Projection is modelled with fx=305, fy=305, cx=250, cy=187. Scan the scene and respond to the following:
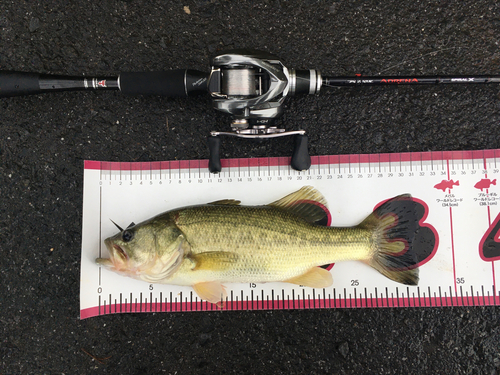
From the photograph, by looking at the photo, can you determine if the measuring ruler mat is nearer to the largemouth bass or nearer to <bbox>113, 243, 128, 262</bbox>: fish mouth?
the largemouth bass

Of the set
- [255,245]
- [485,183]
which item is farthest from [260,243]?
[485,183]

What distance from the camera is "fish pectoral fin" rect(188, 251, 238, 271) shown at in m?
1.92

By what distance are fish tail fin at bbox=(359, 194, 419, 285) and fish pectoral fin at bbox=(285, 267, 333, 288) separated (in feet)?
1.03

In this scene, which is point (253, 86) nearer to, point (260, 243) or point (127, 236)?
point (260, 243)

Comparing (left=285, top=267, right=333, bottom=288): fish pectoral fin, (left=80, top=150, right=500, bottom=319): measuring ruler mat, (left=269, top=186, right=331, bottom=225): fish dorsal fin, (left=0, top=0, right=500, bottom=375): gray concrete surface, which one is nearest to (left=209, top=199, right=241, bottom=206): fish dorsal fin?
(left=80, top=150, right=500, bottom=319): measuring ruler mat

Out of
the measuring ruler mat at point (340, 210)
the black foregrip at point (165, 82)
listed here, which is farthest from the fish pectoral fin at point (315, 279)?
Answer: the black foregrip at point (165, 82)

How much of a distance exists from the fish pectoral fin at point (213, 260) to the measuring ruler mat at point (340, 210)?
1.15 ft

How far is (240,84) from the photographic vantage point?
1795 mm

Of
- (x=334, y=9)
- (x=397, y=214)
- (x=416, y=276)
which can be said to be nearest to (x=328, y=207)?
(x=397, y=214)

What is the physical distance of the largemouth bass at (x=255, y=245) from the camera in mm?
1892

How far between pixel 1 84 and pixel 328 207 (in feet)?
7.81

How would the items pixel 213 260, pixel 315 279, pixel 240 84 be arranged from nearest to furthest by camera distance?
1. pixel 240 84
2. pixel 213 260
3. pixel 315 279

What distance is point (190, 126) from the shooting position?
2250 mm

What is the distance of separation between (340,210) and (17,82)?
2.38 m
